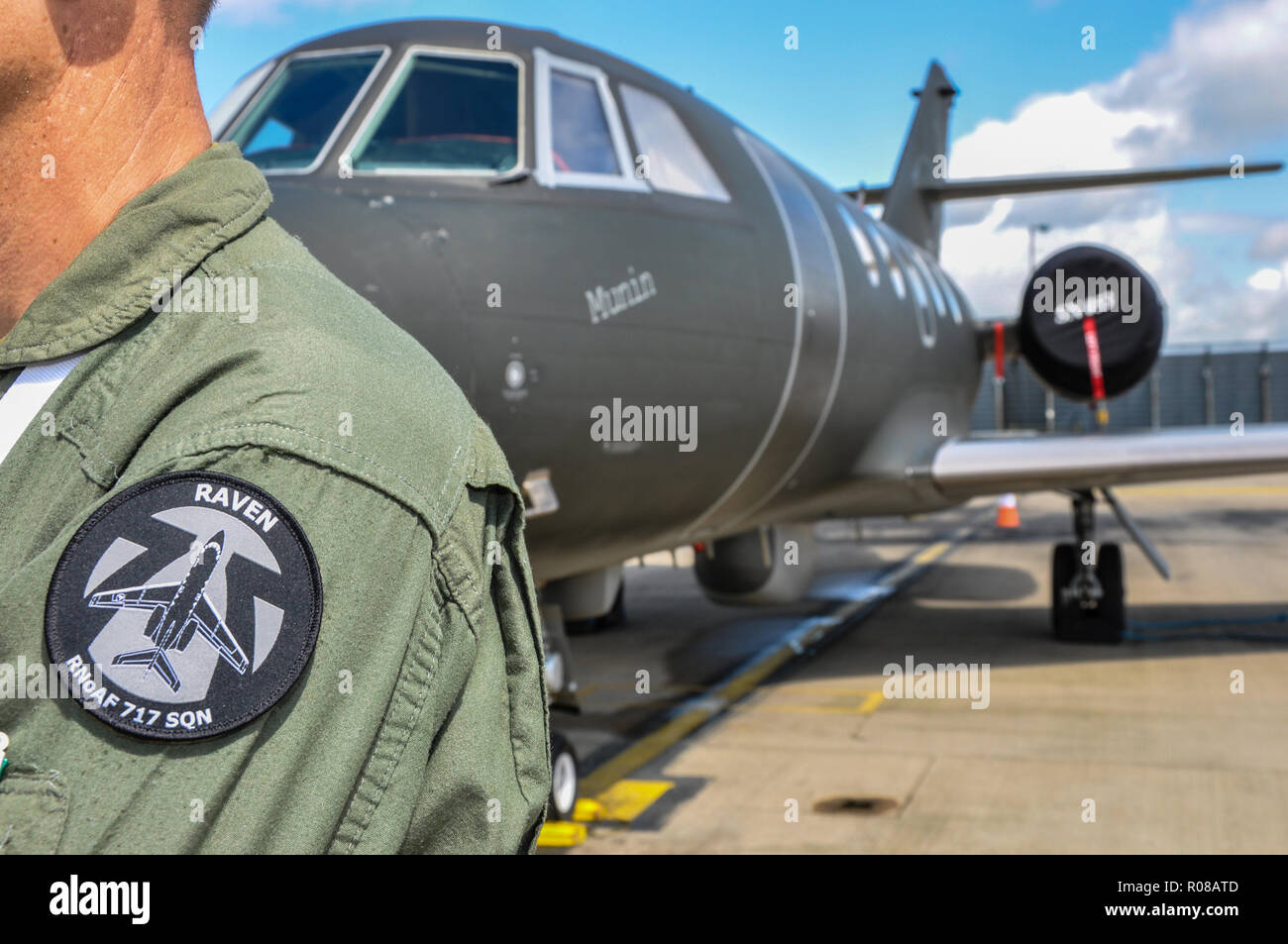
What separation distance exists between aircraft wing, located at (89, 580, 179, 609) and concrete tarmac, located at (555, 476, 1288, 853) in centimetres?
437

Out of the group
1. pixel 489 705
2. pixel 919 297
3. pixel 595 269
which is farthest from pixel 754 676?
pixel 489 705

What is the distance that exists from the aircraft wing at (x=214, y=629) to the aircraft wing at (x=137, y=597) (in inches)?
0.7

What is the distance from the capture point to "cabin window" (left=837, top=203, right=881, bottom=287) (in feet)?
23.0

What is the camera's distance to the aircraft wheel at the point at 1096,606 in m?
9.23

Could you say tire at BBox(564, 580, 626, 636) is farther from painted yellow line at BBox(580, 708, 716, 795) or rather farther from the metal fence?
the metal fence

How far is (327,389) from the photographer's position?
81 centimetres

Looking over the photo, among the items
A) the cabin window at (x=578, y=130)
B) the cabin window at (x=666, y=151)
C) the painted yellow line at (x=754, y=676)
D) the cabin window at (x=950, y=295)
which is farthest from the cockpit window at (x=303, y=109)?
the cabin window at (x=950, y=295)

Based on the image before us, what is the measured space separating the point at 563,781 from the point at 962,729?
2.80 meters

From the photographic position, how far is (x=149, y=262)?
904 mm

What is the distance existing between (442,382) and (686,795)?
5012 millimetres

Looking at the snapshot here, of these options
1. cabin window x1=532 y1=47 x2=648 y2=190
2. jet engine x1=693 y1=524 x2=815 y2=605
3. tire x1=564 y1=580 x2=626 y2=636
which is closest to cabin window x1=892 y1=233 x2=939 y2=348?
jet engine x1=693 y1=524 x2=815 y2=605

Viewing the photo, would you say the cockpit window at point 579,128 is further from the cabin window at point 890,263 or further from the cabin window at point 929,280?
the cabin window at point 929,280
